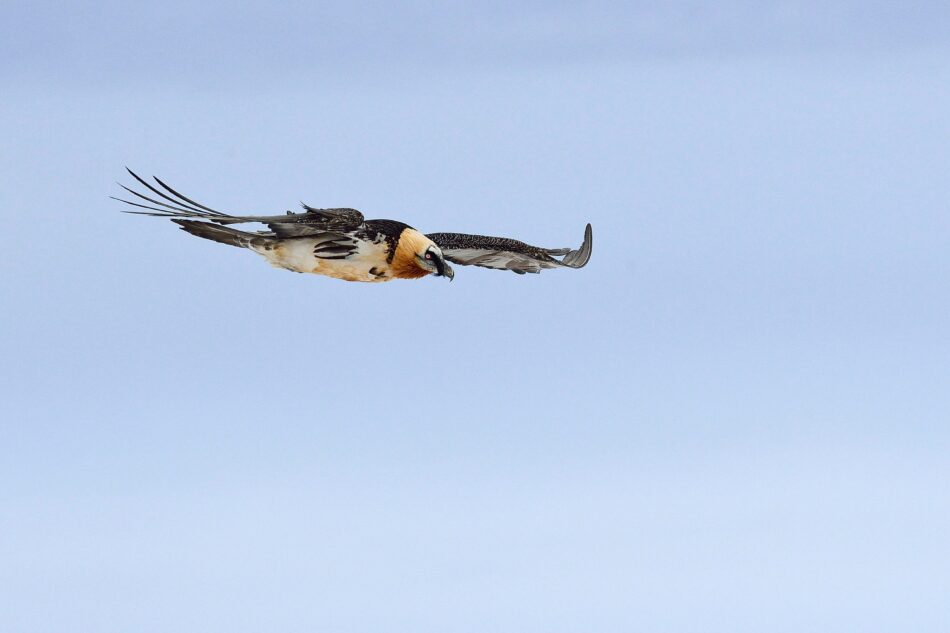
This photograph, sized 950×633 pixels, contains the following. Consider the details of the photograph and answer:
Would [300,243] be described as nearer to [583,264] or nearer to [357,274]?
[357,274]

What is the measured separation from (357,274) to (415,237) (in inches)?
59.4

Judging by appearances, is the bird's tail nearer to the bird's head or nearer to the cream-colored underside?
the cream-colored underside

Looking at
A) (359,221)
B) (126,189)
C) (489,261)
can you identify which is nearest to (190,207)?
(126,189)

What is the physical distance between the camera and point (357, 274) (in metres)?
28.3

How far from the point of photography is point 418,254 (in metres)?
28.1

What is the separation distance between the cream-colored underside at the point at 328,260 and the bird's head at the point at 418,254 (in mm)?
342

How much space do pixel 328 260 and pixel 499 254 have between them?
533 centimetres

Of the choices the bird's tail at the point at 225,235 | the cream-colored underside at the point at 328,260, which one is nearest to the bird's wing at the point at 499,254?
the cream-colored underside at the point at 328,260

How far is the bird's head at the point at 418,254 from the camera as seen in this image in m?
28.1

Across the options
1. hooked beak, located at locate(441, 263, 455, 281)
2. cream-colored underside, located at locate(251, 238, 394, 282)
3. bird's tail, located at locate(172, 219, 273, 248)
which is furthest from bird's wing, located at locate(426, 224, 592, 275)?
bird's tail, located at locate(172, 219, 273, 248)

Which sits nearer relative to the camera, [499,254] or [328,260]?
[328,260]

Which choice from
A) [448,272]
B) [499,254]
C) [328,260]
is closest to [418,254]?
[448,272]

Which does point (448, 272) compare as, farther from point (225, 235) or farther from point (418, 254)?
point (225, 235)

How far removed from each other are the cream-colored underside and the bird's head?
342 mm
